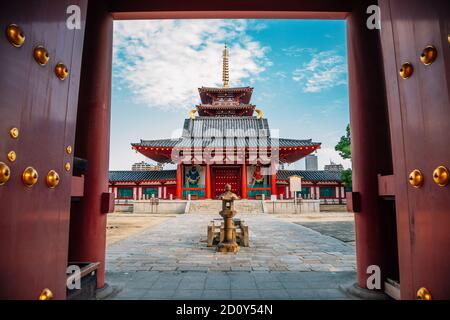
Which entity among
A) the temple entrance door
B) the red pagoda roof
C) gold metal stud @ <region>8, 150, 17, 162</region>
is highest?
the red pagoda roof

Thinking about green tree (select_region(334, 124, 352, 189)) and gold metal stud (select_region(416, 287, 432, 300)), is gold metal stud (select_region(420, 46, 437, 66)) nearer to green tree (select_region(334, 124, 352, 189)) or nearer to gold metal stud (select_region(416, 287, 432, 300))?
gold metal stud (select_region(416, 287, 432, 300))

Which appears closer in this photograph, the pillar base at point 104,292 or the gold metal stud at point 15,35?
the gold metal stud at point 15,35

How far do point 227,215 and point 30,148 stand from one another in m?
5.22

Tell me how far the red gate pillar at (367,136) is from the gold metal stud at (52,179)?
10.5 ft

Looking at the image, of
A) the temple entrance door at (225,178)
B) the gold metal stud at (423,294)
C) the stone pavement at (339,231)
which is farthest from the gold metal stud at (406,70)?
the temple entrance door at (225,178)

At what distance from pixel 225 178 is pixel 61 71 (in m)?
21.1

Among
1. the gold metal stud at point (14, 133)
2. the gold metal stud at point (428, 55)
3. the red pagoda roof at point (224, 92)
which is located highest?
the red pagoda roof at point (224, 92)

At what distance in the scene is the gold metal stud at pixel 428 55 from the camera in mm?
865

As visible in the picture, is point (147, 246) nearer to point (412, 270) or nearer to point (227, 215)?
point (227, 215)

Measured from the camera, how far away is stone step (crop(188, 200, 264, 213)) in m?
18.4

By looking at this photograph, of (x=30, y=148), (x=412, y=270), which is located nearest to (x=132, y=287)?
(x=30, y=148)

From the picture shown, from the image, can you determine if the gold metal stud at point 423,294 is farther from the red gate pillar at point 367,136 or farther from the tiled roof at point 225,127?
the tiled roof at point 225,127

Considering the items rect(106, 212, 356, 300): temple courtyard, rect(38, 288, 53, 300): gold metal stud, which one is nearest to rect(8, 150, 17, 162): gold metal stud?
rect(38, 288, 53, 300): gold metal stud

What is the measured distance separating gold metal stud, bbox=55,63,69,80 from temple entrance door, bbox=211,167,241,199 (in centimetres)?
2072
